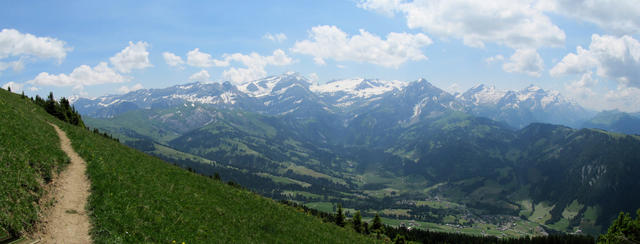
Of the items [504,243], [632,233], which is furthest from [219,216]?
[504,243]

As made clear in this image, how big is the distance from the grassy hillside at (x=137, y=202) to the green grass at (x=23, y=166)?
0.15ft

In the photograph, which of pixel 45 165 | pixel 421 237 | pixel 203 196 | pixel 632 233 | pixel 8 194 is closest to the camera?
pixel 8 194

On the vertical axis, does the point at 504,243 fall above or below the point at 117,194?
below

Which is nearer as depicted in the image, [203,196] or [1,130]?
[1,130]

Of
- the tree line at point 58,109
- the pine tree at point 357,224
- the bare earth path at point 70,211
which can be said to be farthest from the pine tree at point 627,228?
the tree line at point 58,109

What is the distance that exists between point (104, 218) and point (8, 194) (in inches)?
232

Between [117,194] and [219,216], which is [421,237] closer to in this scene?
[219,216]

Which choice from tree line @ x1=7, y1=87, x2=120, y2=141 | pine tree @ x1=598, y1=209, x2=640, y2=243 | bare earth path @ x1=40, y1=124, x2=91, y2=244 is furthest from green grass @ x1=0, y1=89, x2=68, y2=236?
pine tree @ x1=598, y1=209, x2=640, y2=243

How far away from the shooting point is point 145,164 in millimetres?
46938

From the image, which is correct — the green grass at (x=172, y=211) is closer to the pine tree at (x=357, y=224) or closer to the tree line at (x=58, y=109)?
the pine tree at (x=357, y=224)

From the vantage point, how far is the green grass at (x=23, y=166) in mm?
20297

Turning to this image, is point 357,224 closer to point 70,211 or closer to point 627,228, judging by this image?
point 627,228

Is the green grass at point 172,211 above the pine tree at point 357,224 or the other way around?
above

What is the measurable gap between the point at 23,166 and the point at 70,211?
690 centimetres
